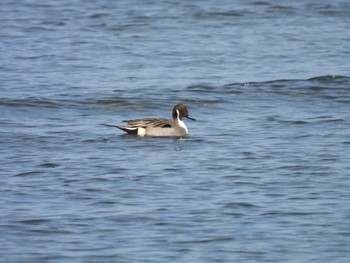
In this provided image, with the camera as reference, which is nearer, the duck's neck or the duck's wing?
the duck's wing

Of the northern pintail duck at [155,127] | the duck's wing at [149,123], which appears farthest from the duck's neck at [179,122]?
the duck's wing at [149,123]

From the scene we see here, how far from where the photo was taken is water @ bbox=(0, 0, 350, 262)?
977cm

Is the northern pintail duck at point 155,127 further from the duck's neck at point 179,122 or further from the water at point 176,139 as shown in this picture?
the water at point 176,139

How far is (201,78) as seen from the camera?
1895 cm

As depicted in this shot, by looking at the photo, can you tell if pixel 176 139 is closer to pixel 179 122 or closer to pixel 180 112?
pixel 179 122

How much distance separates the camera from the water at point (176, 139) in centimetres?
977

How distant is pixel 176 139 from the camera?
47.5ft

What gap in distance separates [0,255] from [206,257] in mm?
1638

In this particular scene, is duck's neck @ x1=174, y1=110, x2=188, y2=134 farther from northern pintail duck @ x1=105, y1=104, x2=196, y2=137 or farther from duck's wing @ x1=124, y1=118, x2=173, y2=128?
duck's wing @ x1=124, y1=118, x2=173, y2=128

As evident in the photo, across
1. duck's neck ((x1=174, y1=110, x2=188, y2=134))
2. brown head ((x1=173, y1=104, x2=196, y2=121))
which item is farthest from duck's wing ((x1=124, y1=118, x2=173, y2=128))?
brown head ((x1=173, y1=104, x2=196, y2=121))

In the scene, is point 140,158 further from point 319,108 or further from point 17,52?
point 17,52

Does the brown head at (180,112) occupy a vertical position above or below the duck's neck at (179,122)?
above

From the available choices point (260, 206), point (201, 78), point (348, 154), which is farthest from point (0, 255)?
point (201, 78)

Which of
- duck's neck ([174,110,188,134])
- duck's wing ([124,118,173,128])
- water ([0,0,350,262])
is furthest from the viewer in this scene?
duck's neck ([174,110,188,134])
